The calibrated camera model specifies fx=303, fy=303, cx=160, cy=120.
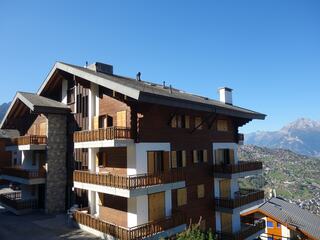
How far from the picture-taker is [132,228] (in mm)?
18312

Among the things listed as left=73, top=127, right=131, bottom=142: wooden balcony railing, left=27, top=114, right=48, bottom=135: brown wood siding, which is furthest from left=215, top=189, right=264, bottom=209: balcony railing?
left=27, top=114, right=48, bottom=135: brown wood siding

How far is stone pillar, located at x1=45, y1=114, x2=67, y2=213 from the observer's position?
26.2 metres

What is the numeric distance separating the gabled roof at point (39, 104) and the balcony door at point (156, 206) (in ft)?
38.5

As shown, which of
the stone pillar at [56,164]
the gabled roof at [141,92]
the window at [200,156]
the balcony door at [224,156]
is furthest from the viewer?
the balcony door at [224,156]

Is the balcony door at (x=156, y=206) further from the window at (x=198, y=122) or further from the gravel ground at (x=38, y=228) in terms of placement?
the window at (x=198, y=122)

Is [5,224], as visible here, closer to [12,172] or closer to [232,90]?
[12,172]

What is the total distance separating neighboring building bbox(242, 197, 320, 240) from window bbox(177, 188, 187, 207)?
1562 cm

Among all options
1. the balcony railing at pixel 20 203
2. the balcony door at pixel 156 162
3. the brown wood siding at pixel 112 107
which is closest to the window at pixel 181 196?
the balcony door at pixel 156 162

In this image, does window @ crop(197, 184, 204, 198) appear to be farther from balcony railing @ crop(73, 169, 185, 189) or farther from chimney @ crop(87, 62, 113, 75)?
chimney @ crop(87, 62, 113, 75)

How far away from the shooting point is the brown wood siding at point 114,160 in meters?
20.7

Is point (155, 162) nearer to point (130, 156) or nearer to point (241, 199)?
point (130, 156)

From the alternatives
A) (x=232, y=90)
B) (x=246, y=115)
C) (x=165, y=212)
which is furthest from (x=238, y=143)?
(x=165, y=212)

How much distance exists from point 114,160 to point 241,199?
39.1ft

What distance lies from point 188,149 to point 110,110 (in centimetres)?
696
